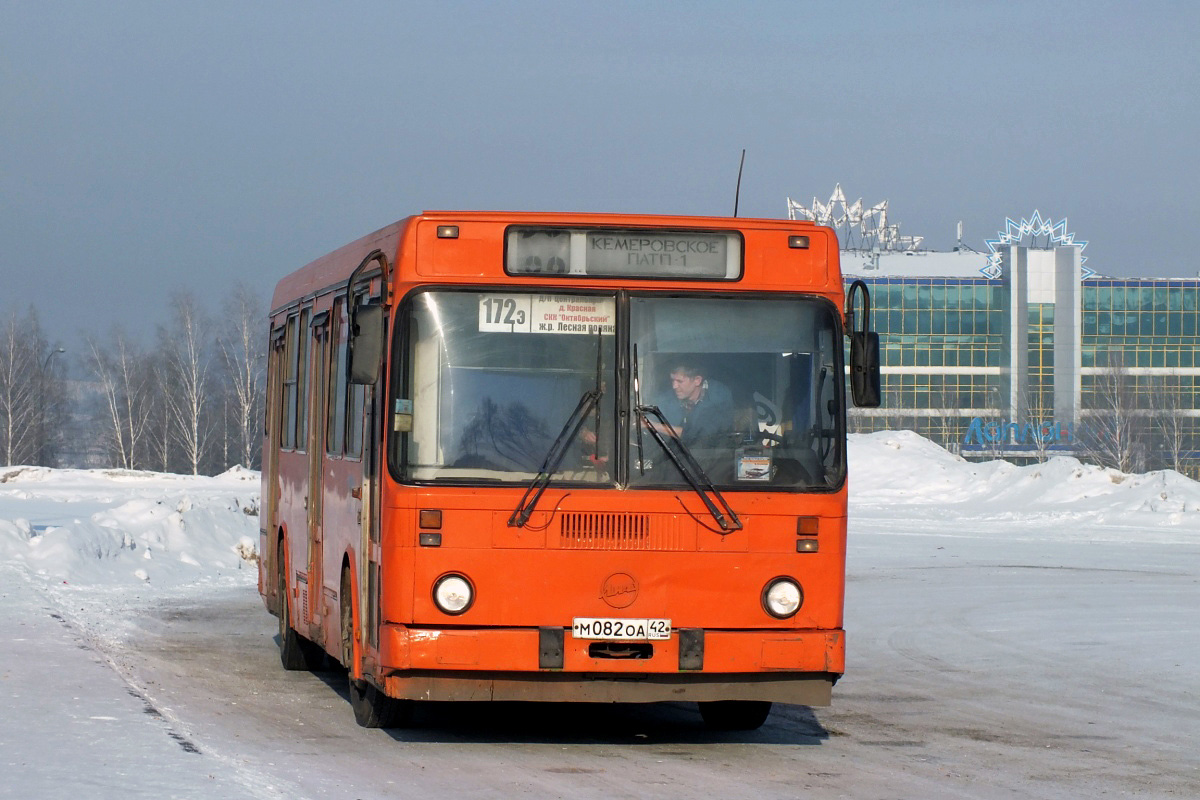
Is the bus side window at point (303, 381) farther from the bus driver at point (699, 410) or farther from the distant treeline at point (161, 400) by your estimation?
the distant treeline at point (161, 400)

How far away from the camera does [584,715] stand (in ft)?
36.0

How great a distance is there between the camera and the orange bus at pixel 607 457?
8688 millimetres

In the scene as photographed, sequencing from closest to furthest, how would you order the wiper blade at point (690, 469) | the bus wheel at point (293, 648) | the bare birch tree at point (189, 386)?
the wiper blade at point (690, 469)
the bus wheel at point (293, 648)
the bare birch tree at point (189, 386)

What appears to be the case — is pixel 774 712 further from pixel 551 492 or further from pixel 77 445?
pixel 77 445

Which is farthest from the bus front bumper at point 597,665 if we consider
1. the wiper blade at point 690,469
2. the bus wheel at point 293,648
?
the bus wheel at point 293,648

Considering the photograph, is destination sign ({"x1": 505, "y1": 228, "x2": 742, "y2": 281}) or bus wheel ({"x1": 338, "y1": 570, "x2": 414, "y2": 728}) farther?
bus wheel ({"x1": 338, "y1": 570, "x2": 414, "y2": 728})

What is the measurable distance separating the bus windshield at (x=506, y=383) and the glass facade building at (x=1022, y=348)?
3704 inches

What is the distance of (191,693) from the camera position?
11234 millimetres

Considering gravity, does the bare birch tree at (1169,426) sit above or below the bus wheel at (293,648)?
above

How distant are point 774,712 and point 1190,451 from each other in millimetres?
93319

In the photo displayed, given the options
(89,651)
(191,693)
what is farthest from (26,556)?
(191,693)

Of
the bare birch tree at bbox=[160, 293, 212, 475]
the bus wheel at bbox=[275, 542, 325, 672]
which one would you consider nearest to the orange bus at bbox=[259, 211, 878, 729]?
the bus wheel at bbox=[275, 542, 325, 672]

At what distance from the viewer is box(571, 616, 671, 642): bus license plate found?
869cm

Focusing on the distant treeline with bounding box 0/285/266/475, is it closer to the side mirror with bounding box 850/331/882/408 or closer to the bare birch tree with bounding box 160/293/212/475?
the bare birch tree with bounding box 160/293/212/475
